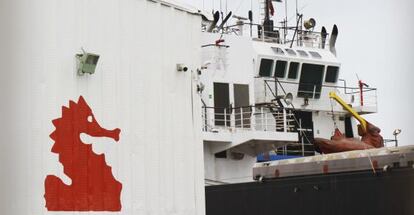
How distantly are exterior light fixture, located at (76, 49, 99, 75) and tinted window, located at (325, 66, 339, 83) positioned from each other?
17989 mm

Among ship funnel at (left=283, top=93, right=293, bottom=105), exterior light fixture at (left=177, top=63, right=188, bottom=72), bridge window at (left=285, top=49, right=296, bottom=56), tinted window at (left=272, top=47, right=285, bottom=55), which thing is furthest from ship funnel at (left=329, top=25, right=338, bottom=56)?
exterior light fixture at (left=177, top=63, right=188, bottom=72)

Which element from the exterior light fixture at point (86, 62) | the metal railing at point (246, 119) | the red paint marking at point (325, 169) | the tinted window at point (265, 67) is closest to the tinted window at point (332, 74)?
the tinted window at point (265, 67)

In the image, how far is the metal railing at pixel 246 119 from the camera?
71.1 feet

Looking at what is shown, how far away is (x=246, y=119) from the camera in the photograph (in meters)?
22.3

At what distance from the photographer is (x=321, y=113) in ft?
84.9

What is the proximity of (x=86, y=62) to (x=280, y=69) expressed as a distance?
1643 centimetres

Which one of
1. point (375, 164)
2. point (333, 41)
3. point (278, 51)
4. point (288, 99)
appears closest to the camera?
point (375, 164)

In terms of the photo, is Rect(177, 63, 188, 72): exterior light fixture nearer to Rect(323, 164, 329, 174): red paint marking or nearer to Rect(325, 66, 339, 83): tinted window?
Rect(323, 164, 329, 174): red paint marking

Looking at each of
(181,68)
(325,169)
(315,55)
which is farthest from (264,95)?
(181,68)

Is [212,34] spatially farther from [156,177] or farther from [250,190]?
[156,177]

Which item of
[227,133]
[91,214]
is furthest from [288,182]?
[91,214]

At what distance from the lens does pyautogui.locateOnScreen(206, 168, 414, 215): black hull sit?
600 inches

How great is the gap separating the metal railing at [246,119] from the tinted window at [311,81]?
91.5 inches

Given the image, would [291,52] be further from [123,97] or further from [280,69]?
[123,97]
